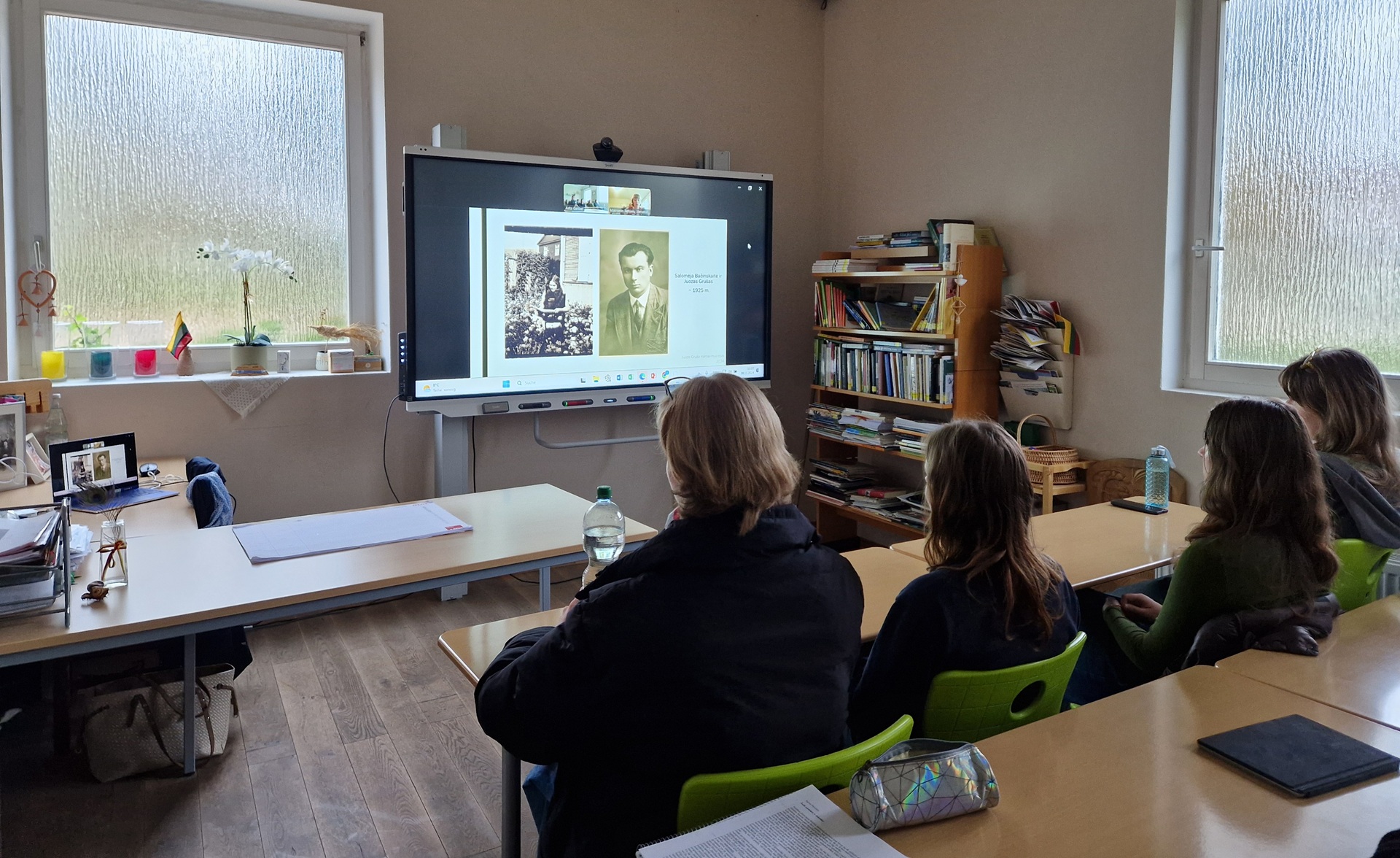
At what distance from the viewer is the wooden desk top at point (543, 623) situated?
1856 millimetres

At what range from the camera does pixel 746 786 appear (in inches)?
50.9

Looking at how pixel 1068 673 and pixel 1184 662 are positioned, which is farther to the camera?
pixel 1184 662

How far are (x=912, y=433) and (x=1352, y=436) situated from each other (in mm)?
2052

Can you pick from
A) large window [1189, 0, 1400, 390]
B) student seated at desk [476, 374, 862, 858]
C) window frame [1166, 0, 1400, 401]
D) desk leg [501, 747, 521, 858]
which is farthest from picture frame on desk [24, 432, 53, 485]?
large window [1189, 0, 1400, 390]

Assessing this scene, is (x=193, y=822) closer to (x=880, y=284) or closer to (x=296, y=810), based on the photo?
(x=296, y=810)

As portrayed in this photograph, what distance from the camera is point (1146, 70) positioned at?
3654 mm

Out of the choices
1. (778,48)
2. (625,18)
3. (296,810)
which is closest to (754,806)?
(296,810)

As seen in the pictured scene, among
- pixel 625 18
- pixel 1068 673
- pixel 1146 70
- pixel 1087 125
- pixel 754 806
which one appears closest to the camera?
pixel 754 806

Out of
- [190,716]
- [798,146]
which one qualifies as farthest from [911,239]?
[190,716]

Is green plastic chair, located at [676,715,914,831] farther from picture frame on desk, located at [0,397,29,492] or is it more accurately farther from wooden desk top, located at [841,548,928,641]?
picture frame on desk, located at [0,397,29,492]

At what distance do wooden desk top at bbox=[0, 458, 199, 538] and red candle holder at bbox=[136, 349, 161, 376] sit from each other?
81 centimetres

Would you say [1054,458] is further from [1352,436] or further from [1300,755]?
[1300,755]

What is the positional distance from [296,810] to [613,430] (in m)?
2.57

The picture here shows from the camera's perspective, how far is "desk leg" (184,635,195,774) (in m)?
2.66
